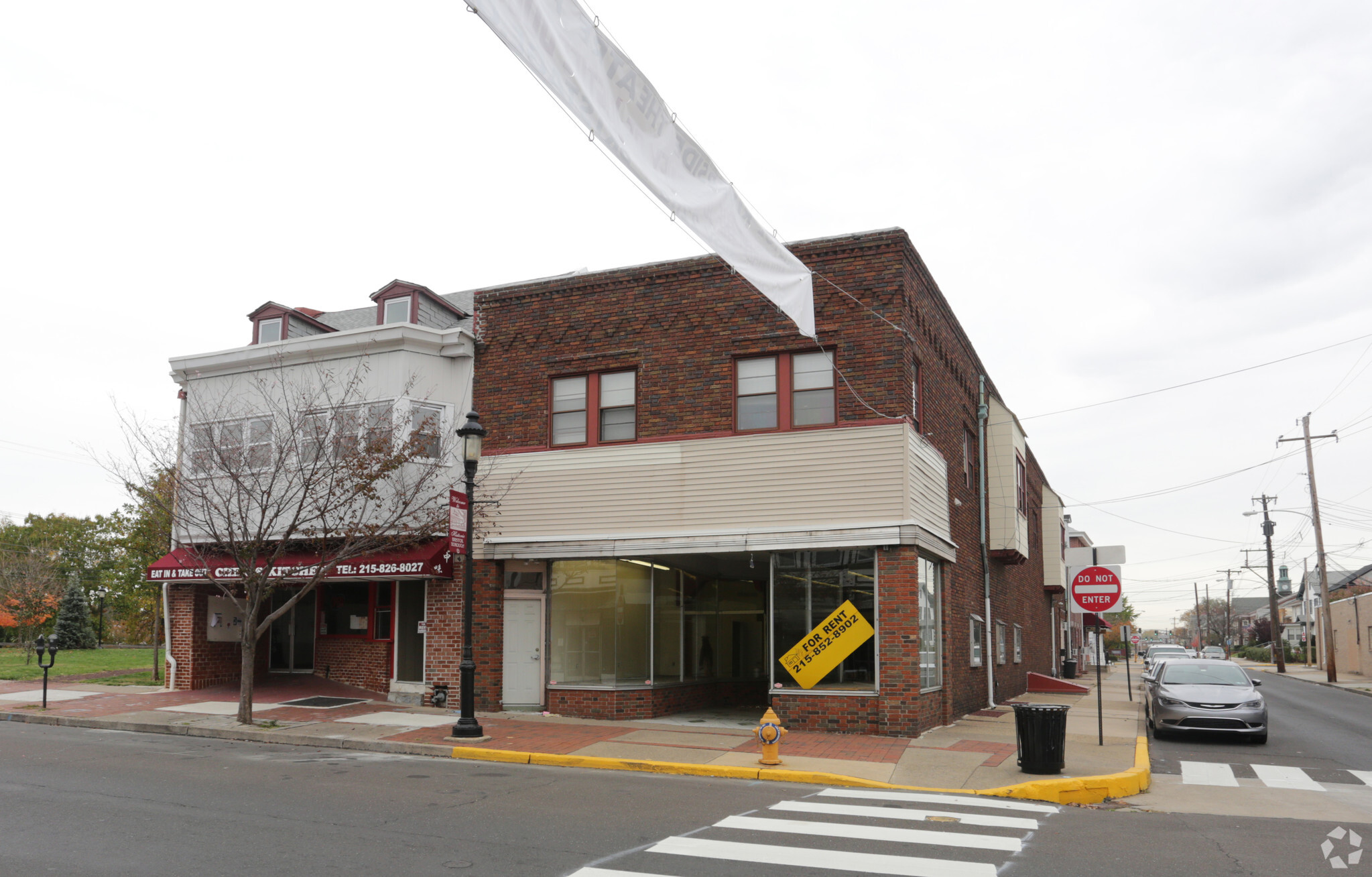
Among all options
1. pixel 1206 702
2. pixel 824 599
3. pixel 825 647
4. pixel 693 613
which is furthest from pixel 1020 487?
pixel 825 647

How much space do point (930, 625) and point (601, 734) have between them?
5.74 meters

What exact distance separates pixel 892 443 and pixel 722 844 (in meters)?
8.72

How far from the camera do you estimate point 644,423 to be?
17359 mm

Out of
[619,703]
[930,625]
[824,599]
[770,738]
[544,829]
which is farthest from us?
[619,703]

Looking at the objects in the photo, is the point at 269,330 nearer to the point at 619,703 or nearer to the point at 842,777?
the point at 619,703

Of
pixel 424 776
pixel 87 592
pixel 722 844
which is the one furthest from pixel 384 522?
pixel 87 592

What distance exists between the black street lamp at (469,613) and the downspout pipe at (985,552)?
463 inches

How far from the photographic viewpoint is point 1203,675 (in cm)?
1836

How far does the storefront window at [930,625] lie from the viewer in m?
15.9

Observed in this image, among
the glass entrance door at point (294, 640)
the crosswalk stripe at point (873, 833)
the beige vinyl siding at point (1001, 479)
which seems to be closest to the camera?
the crosswalk stripe at point (873, 833)

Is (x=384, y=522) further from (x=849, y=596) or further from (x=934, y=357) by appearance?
(x=934, y=357)

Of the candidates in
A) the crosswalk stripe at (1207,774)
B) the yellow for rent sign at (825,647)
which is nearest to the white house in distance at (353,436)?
the yellow for rent sign at (825,647)

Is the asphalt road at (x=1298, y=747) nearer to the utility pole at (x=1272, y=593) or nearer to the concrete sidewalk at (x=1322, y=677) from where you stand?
the concrete sidewalk at (x=1322, y=677)

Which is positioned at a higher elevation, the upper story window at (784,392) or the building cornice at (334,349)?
the building cornice at (334,349)
